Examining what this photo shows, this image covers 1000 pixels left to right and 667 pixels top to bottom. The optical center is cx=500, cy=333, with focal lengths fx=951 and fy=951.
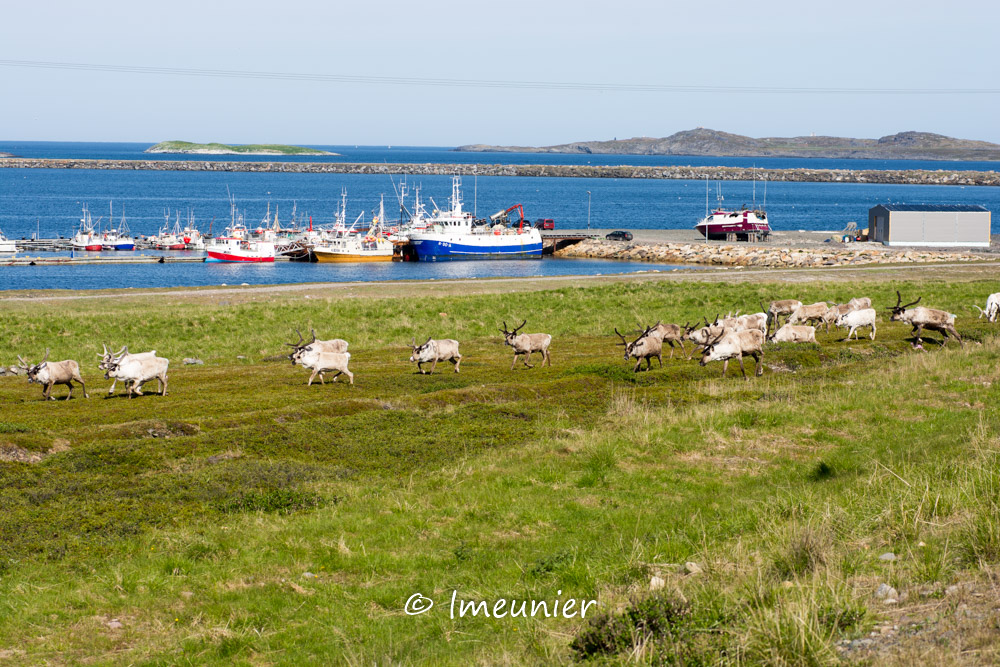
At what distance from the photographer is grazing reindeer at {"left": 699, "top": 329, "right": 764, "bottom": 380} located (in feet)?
85.4

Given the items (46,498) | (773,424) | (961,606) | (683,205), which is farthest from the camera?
(683,205)

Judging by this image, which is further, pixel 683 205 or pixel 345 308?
pixel 683 205

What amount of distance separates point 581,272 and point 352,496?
243 ft

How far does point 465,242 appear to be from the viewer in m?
109

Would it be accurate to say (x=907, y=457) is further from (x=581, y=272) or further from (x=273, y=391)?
(x=581, y=272)

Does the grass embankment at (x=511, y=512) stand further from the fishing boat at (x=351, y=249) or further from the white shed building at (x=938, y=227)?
the fishing boat at (x=351, y=249)

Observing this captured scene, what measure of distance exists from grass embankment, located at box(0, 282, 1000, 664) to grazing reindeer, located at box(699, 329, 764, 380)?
550 mm

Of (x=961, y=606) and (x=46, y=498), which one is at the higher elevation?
(x=961, y=606)

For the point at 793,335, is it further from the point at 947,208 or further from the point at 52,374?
the point at 947,208

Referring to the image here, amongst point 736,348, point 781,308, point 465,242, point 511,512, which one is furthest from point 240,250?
point 511,512

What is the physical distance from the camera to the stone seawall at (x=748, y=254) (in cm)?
8329

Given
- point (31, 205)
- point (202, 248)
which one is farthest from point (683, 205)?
point (31, 205)

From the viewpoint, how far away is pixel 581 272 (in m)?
88.9

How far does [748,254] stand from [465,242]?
105 ft
